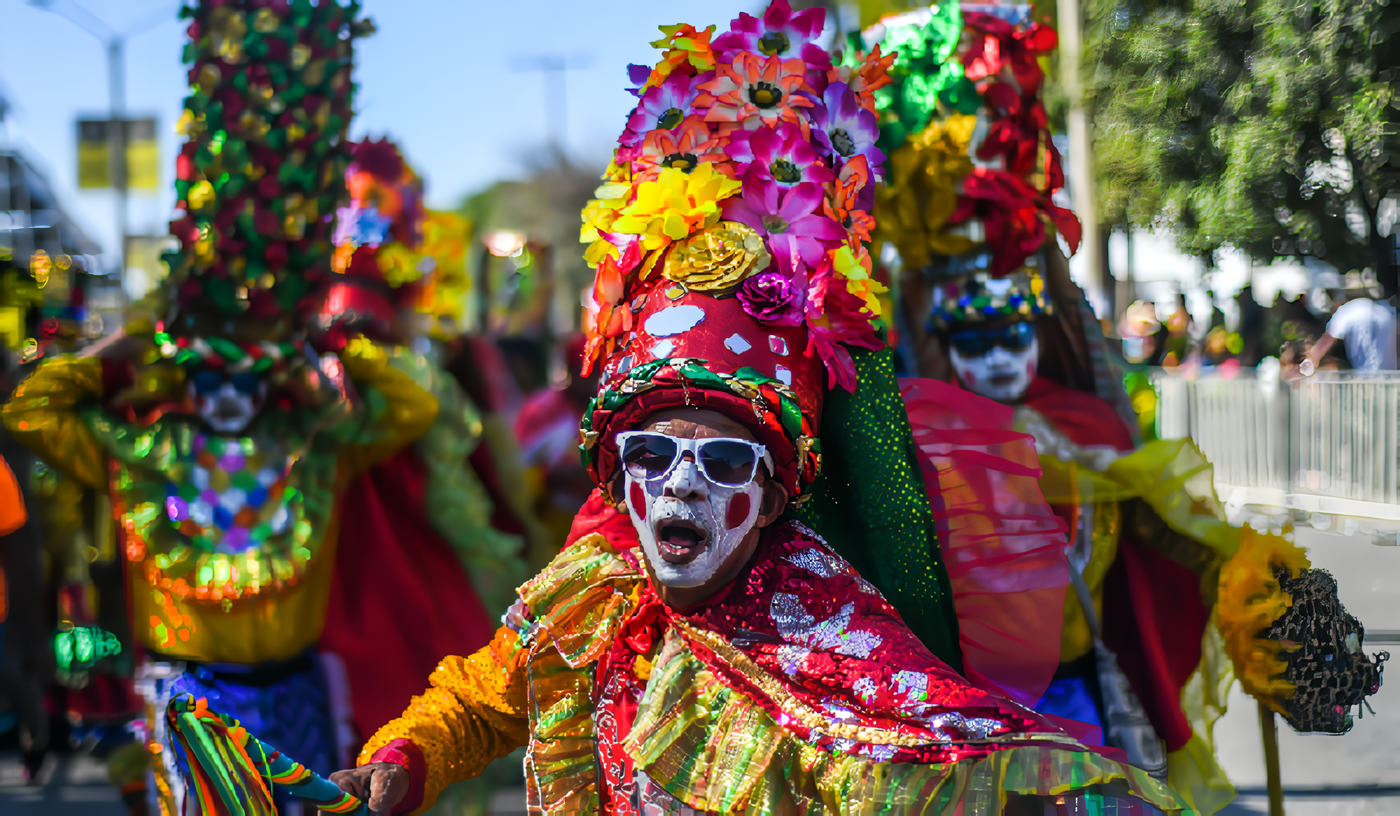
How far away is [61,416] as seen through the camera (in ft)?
11.3

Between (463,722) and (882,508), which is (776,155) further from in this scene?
(463,722)

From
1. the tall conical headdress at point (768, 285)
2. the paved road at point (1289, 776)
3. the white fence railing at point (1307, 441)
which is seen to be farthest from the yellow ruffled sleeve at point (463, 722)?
the white fence railing at point (1307, 441)

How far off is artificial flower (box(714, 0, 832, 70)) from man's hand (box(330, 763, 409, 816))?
1.51 m

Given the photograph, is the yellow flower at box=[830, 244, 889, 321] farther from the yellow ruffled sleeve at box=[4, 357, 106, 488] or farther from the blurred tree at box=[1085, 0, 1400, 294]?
the blurred tree at box=[1085, 0, 1400, 294]

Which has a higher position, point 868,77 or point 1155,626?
point 868,77

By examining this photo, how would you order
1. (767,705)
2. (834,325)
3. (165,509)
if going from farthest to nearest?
1. (165,509)
2. (834,325)
3. (767,705)

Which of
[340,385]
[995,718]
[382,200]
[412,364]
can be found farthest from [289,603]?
[382,200]

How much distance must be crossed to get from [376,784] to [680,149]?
1310 millimetres

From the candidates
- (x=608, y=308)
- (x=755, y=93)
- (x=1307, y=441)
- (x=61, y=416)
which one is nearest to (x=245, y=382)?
(x=61, y=416)

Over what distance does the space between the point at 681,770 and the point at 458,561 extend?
2.50 meters

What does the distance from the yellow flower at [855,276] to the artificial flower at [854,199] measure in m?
0.08

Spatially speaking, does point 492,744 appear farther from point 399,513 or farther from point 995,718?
point 399,513

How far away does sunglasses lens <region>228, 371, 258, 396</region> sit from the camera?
3451 millimetres

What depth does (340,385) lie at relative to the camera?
3.75m
